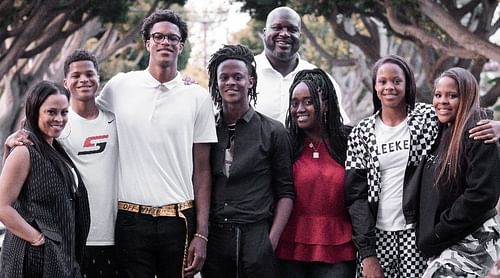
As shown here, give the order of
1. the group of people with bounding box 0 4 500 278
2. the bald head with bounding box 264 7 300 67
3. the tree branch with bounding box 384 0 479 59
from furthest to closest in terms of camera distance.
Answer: the tree branch with bounding box 384 0 479 59, the bald head with bounding box 264 7 300 67, the group of people with bounding box 0 4 500 278

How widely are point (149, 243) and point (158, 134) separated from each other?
71 centimetres

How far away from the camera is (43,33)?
58.5ft

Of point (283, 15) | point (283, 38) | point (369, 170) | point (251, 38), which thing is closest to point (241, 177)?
point (369, 170)

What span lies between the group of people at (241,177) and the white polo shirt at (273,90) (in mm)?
660

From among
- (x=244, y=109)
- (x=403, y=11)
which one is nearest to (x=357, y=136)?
(x=244, y=109)

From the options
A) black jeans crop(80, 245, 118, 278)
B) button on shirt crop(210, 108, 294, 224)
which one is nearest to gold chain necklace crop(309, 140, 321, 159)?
button on shirt crop(210, 108, 294, 224)

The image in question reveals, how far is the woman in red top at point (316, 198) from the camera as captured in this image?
5789 millimetres

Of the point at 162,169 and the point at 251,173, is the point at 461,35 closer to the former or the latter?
the point at 251,173

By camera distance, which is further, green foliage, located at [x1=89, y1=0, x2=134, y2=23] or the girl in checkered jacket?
green foliage, located at [x1=89, y1=0, x2=134, y2=23]

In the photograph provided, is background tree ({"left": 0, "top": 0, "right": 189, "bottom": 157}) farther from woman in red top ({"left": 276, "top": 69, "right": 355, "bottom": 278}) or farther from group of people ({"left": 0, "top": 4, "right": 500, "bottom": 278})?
woman in red top ({"left": 276, "top": 69, "right": 355, "bottom": 278})

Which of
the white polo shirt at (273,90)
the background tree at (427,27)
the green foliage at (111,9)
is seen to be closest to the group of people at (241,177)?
the white polo shirt at (273,90)

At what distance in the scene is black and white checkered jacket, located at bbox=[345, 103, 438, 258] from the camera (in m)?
5.53

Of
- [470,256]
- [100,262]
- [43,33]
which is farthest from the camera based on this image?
[43,33]

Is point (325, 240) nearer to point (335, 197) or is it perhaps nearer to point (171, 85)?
point (335, 197)
